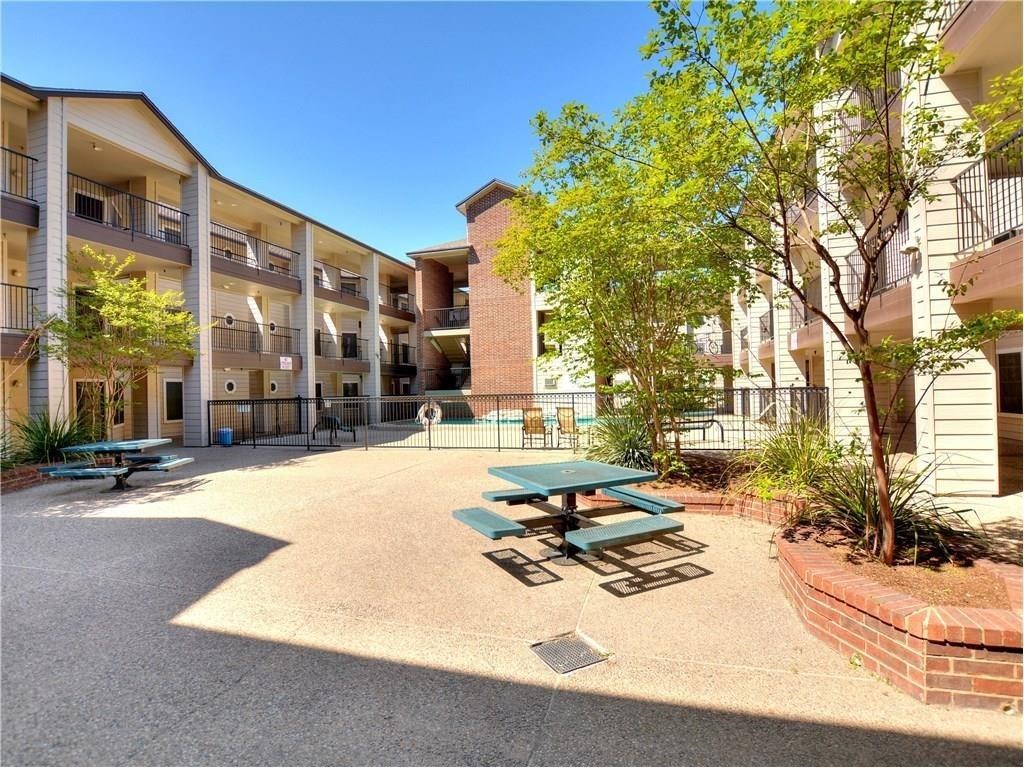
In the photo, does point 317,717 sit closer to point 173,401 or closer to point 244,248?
point 173,401

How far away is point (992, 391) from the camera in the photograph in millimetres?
6965

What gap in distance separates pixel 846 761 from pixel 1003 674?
1.07 m

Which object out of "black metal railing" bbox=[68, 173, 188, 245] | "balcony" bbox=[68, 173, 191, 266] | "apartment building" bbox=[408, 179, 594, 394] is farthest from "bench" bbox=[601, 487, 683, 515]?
"apartment building" bbox=[408, 179, 594, 394]

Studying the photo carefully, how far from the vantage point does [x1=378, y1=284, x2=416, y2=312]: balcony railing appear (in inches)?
1238

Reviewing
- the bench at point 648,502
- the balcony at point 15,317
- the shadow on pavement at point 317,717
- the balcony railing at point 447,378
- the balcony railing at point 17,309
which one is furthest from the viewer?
the balcony railing at point 447,378

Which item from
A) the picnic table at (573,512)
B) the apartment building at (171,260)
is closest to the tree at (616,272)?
the picnic table at (573,512)

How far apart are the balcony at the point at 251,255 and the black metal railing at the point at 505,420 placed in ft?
16.2

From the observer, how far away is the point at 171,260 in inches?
619

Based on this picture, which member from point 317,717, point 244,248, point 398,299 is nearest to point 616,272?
point 317,717

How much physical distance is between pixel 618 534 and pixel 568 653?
1.34m

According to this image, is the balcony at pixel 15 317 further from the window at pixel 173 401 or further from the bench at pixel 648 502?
the bench at pixel 648 502

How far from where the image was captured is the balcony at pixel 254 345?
59.7ft

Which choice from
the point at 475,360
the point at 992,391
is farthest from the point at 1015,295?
the point at 475,360

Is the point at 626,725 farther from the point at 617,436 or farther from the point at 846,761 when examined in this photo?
the point at 617,436
